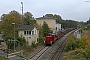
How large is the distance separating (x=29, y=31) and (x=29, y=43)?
2846 mm

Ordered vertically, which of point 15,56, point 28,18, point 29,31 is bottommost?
point 15,56

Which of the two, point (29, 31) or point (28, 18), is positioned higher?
point (28, 18)

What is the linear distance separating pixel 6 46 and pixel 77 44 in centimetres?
1419

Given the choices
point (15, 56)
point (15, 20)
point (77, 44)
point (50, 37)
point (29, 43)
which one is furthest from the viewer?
point (15, 20)

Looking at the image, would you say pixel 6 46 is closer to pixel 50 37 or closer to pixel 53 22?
pixel 50 37

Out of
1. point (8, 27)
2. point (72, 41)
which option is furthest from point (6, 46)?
point (72, 41)

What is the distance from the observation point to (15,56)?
32.8m

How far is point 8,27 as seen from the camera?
4941 cm

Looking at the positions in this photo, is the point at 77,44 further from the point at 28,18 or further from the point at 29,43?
the point at 28,18

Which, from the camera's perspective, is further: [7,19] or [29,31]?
[7,19]

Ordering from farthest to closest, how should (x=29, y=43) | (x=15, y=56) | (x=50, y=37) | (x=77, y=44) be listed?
(x=50, y=37) < (x=29, y=43) < (x=77, y=44) < (x=15, y=56)

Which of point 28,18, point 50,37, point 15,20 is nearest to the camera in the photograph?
point 50,37

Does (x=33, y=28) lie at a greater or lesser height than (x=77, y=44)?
greater

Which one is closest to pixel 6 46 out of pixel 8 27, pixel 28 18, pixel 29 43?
pixel 29 43
